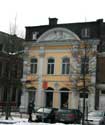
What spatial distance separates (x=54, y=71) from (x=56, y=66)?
28.5 inches

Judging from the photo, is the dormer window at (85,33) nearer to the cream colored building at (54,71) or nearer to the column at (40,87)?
the cream colored building at (54,71)

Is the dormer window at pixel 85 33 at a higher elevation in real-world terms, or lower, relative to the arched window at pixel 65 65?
higher

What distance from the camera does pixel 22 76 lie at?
57.2 metres

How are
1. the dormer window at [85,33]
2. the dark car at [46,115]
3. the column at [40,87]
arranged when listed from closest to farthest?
the dark car at [46,115]
the dormer window at [85,33]
the column at [40,87]

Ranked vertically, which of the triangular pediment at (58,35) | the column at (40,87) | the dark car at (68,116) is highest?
the triangular pediment at (58,35)

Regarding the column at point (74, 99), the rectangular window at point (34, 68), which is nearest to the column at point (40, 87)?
the rectangular window at point (34, 68)

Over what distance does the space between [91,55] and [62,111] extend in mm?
7164

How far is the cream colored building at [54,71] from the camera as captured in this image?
51.3 meters

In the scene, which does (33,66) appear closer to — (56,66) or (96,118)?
(56,66)

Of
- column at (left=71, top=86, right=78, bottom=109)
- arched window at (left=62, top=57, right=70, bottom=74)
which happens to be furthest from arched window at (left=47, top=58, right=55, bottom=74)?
column at (left=71, top=86, right=78, bottom=109)

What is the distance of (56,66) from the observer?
54312 mm

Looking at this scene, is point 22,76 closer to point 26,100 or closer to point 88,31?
point 26,100

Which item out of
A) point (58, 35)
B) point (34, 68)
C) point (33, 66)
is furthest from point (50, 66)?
point (58, 35)

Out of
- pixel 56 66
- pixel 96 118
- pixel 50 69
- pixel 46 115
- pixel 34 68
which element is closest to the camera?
pixel 96 118
